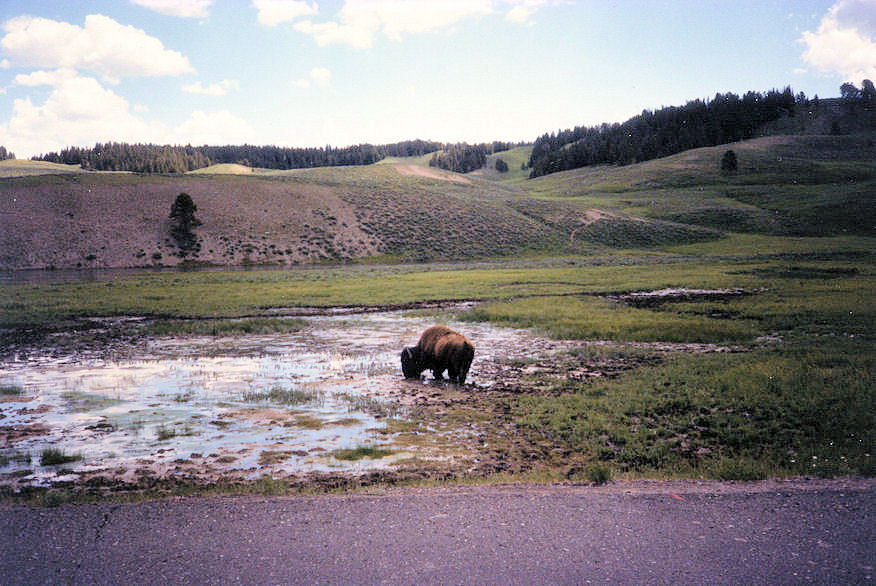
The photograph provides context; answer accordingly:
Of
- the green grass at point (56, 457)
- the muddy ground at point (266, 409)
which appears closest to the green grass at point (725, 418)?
the muddy ground at point (266, 409)

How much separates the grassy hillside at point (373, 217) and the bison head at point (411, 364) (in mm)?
52620

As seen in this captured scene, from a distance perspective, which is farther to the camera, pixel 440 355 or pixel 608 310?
pixel 608 310

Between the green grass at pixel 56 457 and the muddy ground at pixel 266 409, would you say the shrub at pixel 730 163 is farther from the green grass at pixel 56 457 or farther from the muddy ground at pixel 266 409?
the green grass at pixel 56 457

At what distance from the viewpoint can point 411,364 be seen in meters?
14.6

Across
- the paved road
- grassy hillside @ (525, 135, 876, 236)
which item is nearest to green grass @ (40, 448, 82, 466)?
the paved road

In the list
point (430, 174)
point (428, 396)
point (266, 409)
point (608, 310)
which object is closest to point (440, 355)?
point (428, 396)

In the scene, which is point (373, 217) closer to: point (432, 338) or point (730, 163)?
point (432, 338)

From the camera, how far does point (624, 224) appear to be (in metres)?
84.2

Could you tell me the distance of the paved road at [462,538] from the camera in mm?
4980

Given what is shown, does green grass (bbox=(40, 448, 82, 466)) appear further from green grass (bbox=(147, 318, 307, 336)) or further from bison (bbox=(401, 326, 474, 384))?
green grass (bbox=(147, 318, 307, 336))

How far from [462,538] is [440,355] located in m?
8.70

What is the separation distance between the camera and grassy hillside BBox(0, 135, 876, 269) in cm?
6303

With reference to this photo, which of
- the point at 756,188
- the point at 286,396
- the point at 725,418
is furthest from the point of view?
the point at 756,188

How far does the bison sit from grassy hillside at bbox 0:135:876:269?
52683 mm
